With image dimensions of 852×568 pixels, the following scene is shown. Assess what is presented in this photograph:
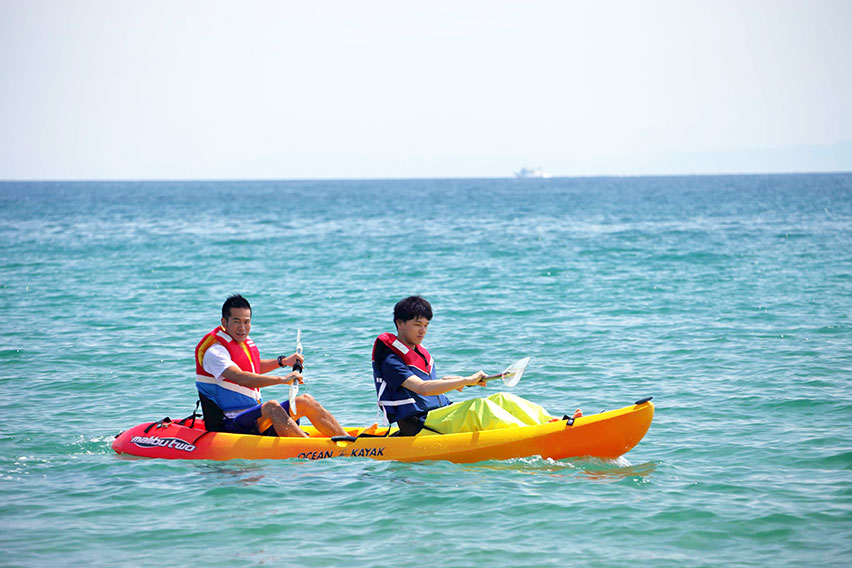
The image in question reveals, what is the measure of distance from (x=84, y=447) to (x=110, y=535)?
2.46 metres

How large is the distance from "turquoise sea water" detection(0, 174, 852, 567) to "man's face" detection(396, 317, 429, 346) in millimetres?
1108

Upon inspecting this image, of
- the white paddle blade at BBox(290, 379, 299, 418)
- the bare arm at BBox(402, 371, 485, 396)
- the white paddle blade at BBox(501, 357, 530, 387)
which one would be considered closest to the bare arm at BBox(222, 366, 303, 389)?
the white paddle blade at BBox(290, 379, 299, 418)

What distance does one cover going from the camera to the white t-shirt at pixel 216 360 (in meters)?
7.77

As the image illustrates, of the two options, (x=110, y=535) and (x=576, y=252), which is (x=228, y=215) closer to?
(x=576, y=252)

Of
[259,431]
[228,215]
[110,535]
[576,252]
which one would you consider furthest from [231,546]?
[228,215]

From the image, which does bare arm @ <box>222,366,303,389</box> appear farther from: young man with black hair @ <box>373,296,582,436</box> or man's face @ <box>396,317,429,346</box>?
man's face @ <box>396,317,429,346</box>

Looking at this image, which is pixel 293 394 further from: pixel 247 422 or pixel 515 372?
pixel 515 372

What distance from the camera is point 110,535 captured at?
6402mm

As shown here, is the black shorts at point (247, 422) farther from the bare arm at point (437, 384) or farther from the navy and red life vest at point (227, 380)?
the bare arm at point (437, 384)

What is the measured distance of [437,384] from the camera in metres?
7.62

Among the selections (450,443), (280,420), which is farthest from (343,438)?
(450,443)

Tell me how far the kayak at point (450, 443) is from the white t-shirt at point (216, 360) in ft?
2.12

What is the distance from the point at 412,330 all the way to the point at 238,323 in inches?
61.8

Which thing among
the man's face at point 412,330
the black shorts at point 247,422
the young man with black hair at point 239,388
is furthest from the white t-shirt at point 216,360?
the man's face at point 412,330
